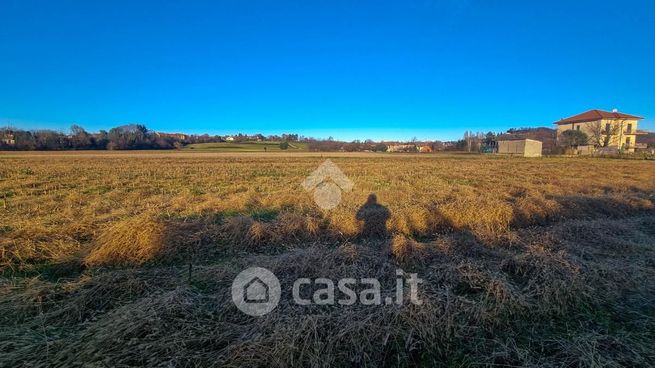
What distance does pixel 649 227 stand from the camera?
7805 mm

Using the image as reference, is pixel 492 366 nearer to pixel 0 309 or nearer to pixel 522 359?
pixel 522 359

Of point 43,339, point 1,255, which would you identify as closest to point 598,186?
point 43,339

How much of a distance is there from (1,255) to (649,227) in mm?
13921

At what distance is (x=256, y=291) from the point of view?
399cm

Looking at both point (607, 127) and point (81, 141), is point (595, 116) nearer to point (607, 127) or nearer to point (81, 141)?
point (607, 127)

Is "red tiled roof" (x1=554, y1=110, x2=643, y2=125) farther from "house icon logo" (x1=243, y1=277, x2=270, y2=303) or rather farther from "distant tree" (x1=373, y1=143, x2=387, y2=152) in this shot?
"house icon logo" (x1=243, y1=277, x2=270, y2=303)

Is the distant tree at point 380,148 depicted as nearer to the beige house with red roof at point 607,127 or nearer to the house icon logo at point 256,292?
the beige house with red roof at point 607,127

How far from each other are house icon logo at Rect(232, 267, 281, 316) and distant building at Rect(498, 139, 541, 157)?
68175 mm

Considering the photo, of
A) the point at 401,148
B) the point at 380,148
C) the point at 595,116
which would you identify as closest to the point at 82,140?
the point at 380,148
